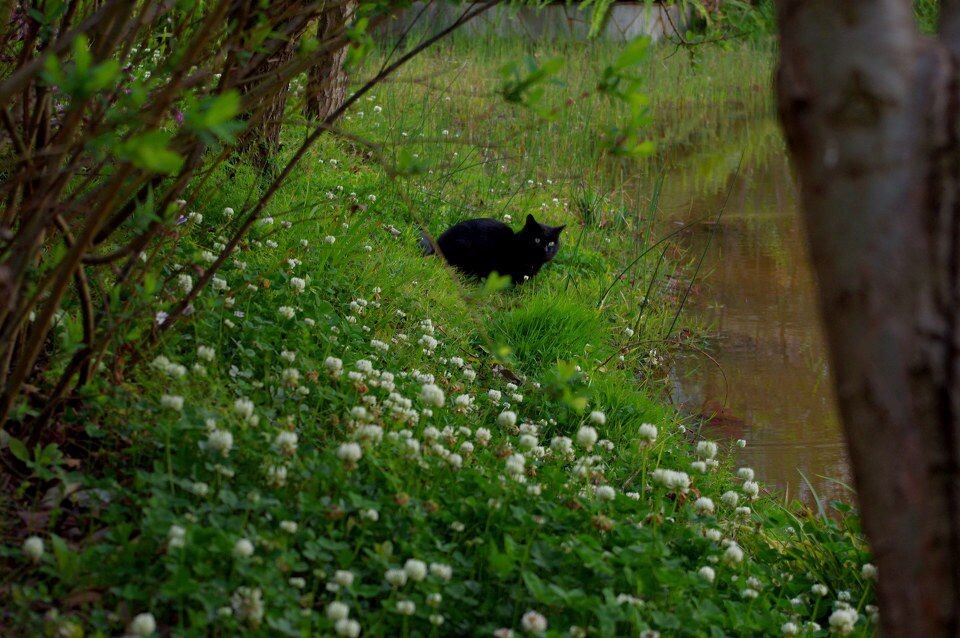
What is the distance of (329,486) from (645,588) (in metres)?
0.84

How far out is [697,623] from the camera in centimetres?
227

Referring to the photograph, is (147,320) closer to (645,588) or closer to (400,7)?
(400,7)

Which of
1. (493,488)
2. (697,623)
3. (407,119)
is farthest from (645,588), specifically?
(407,119)

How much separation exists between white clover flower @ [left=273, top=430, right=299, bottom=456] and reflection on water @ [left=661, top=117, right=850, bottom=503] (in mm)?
2425

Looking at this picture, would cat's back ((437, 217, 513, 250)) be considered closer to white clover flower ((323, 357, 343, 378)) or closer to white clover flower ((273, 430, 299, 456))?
white clover flower ((323, 357, 343, 378))

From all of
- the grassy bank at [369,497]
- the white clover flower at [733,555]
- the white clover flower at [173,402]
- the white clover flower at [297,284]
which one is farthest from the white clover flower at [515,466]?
the white clover flower at [297,284]

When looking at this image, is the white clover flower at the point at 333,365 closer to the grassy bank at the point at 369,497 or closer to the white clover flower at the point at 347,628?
the grassy bank at the point at 369,497

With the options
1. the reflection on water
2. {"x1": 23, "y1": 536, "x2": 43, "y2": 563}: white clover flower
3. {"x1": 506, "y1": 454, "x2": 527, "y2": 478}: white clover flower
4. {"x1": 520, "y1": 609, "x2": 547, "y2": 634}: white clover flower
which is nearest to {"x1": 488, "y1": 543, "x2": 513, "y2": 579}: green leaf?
{"x1": 520, "y1": 609, "x2": 547, "y2": 634}: white clover flower

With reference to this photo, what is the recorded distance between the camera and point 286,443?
235 centimetres

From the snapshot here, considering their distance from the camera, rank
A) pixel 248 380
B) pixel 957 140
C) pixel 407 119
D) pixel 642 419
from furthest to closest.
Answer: pixel 407 119, pixel 642 419, pixel 248 380, pixel 957 140

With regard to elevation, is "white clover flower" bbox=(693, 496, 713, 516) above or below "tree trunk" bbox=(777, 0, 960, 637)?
below

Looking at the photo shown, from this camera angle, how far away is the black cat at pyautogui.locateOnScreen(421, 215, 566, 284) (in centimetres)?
533

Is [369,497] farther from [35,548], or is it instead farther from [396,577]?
[35,548]

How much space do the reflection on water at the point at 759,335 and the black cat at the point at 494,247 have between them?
1.05 metres
